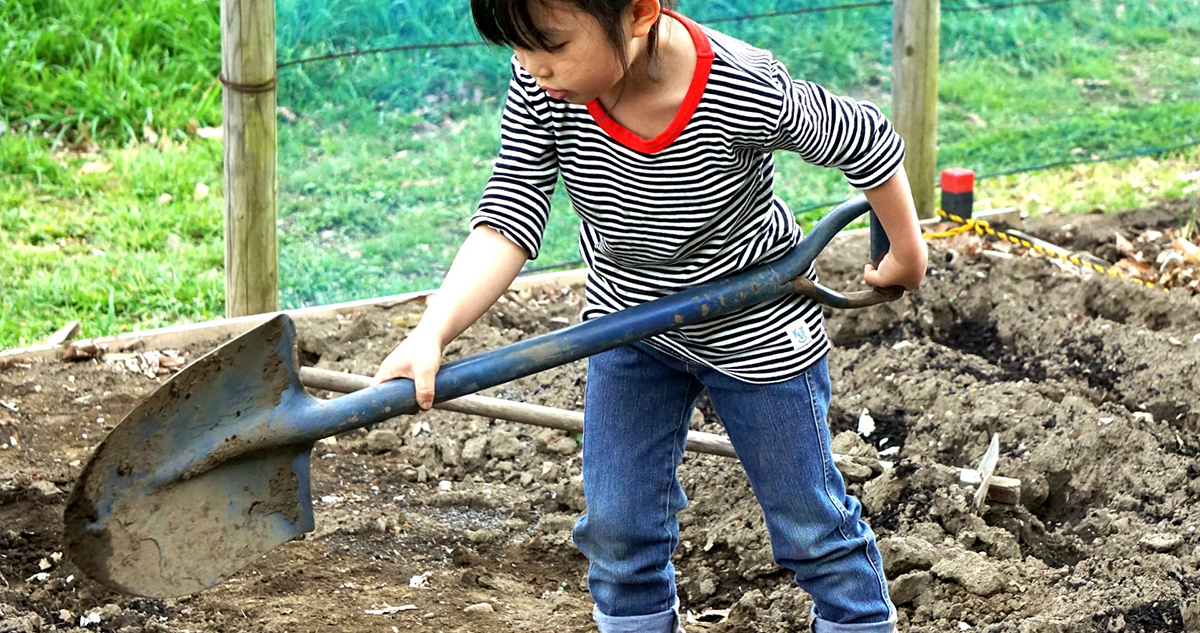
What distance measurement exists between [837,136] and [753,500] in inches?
46.6

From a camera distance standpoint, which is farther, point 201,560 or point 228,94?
point 228,94

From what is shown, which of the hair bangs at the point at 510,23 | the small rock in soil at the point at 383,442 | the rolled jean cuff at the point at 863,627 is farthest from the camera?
the small rock in soil at the point at 383,442

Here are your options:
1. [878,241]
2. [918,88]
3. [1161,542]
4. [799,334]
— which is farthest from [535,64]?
[918,88]

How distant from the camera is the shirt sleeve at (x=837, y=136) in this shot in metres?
1.92

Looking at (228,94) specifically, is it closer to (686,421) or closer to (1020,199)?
(686,421)

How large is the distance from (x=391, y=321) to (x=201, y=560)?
1.89 meters

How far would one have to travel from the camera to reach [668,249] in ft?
6.63

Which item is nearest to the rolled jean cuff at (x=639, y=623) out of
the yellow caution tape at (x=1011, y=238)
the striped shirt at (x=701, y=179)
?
the striped shirt at (x=701, y=179)

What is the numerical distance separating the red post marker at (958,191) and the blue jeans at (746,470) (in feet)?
8.18

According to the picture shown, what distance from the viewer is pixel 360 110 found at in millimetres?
4027

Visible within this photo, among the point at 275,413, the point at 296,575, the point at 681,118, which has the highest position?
the point at 681,118

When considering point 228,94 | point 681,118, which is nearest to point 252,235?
point 228,94

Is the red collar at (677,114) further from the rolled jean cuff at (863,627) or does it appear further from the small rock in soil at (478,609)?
the small rock in soil at (478,609)

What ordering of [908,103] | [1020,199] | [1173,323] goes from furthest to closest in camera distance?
[1020,199] → [908,103] → [1173,323]
